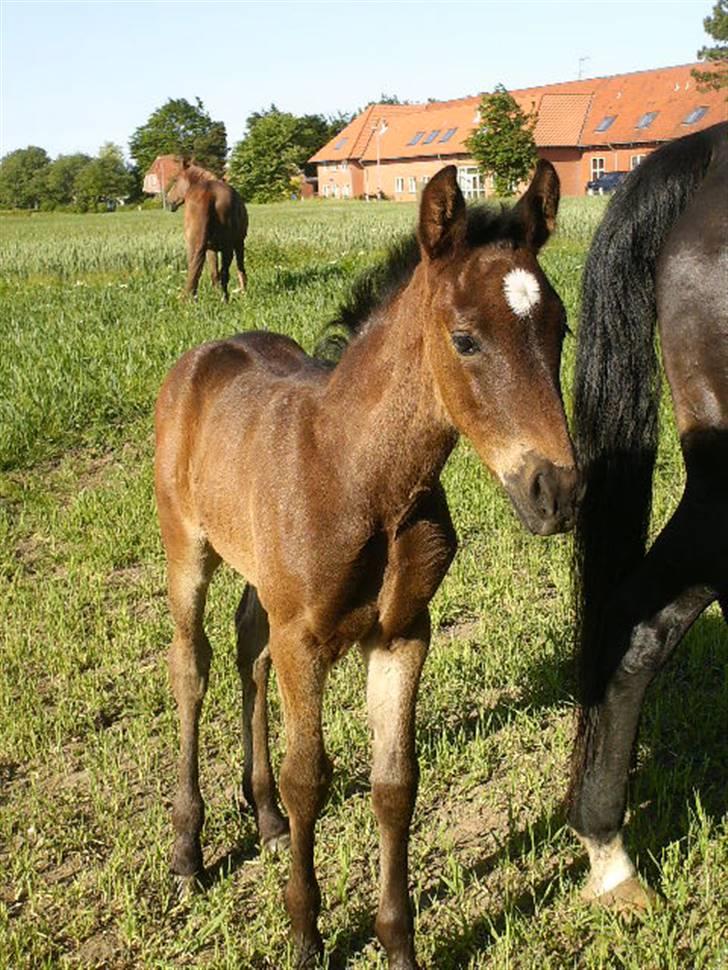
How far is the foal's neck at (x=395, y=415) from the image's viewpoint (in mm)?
2699

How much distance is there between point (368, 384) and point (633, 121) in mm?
71299

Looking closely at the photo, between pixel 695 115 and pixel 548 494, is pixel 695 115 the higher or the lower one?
the higher one

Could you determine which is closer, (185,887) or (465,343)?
(465,343)

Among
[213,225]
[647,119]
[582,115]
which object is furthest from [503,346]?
[582,115]

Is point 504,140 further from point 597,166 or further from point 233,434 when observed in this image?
point 233,434

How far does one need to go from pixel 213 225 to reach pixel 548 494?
45.5 ft

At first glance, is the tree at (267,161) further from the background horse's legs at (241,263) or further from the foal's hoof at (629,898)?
the foal's hoof at (629,898)

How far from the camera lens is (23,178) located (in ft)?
395

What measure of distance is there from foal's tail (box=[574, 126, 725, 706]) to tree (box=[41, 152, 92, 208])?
11584 cm

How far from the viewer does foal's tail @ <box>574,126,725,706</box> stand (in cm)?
355

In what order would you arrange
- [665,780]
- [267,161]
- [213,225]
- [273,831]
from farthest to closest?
[267,161] < [213,225] < [665,780] < [273,831]

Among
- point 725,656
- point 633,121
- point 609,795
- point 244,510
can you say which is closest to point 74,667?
point 244,510

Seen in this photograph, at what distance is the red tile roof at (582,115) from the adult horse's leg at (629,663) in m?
61.5

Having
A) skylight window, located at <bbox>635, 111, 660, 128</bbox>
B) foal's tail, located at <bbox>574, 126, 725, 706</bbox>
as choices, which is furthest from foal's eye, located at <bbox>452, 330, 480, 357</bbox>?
skylight window, located at <bbox>635, 111, 660, 128</bbox>
